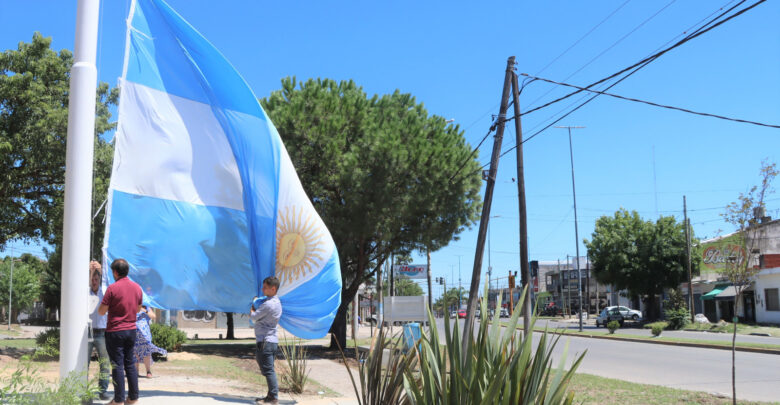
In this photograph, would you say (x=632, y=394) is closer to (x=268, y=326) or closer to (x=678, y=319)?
(x=268, y=326)

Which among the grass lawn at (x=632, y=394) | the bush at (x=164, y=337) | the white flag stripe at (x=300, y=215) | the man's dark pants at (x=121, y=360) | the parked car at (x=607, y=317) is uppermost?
the white flag stripe at (x=300, y=215)

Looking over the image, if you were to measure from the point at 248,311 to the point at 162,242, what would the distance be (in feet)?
4.53

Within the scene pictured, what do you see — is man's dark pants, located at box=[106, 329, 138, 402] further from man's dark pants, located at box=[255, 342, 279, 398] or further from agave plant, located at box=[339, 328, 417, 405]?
agave plant, located at box=[339, 328, 417, 405]

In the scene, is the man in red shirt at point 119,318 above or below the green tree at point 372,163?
below

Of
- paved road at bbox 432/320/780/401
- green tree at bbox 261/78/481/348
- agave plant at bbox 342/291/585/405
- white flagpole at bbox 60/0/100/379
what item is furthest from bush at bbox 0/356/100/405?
green tree at bbox 261/78/481/348

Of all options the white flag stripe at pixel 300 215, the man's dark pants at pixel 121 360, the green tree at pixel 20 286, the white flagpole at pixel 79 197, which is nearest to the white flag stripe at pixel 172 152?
the white flag stripe at pixel 300 215

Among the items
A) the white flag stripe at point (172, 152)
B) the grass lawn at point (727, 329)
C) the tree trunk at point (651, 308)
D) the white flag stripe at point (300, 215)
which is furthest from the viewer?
the tree trunk at point (651, 308)

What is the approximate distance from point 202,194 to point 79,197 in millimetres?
1887

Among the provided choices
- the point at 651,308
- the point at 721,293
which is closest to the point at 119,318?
the point at 651,308

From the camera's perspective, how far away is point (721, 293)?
49.8m

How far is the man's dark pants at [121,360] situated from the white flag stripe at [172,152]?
5.26 ft

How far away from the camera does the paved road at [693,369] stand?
12523 mm

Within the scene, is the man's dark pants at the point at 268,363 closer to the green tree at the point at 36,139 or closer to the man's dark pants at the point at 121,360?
the man's dark pants at the point at 121,360

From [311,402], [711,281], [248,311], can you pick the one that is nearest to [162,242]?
[248,311]
